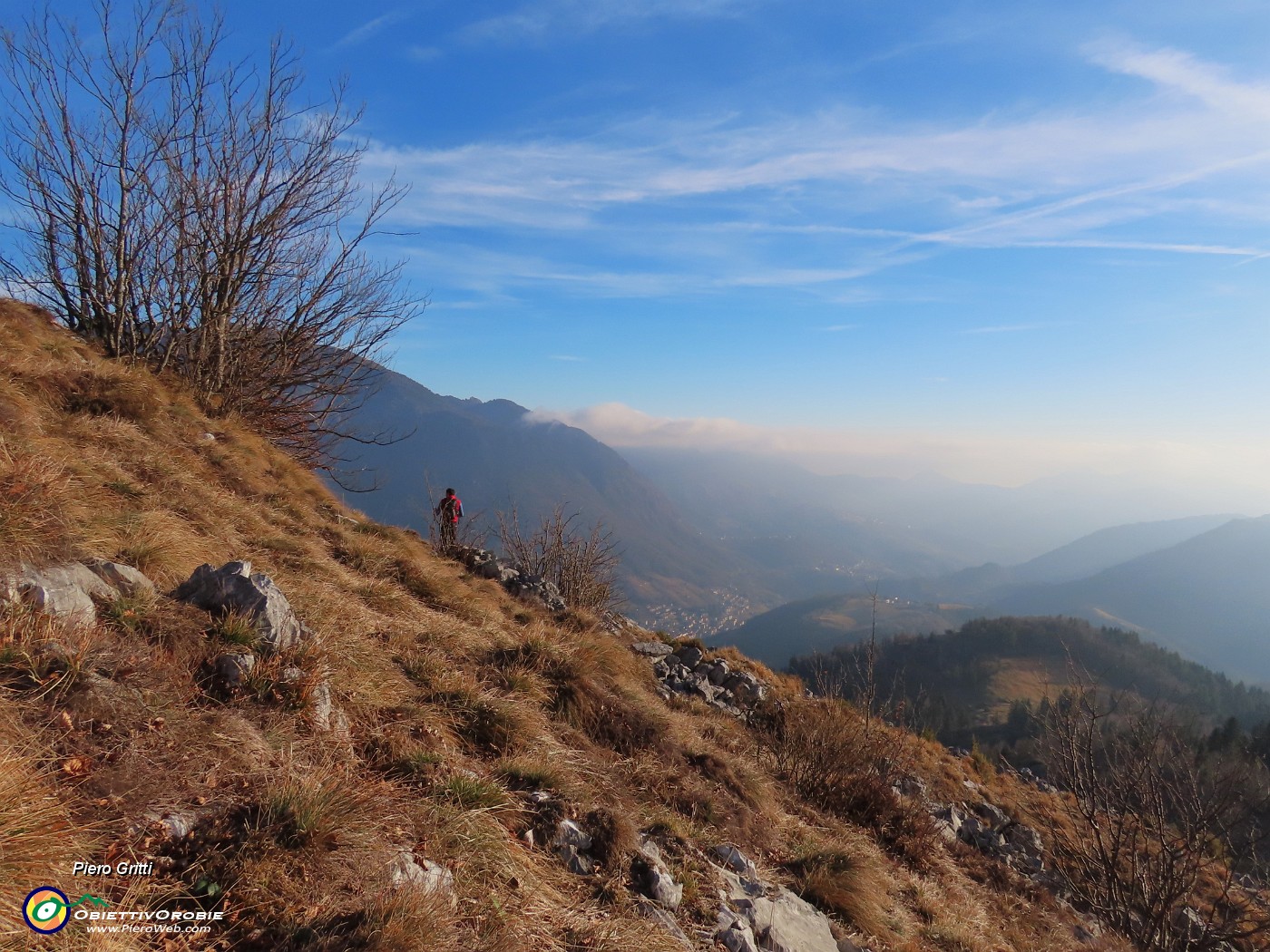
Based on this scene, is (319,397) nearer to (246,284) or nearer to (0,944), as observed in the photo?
(246,284)

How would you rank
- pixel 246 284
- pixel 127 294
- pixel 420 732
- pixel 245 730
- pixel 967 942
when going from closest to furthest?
1. pixel 245 730
2. pixel 420 732
3. pixel 967 942
4. pixel 127 294
5. pixel 246 284

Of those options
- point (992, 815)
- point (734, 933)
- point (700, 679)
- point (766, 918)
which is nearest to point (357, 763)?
point (734, 933)

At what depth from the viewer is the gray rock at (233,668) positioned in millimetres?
3639

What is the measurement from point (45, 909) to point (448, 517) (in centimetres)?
1074

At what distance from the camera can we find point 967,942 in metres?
5.44

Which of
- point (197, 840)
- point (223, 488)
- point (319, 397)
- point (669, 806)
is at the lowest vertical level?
point (669, 806)

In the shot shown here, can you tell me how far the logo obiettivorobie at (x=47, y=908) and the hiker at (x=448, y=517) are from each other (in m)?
10.0

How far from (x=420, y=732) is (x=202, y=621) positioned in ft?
5.21

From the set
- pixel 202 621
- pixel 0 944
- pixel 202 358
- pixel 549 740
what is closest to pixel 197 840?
pixel 0 944

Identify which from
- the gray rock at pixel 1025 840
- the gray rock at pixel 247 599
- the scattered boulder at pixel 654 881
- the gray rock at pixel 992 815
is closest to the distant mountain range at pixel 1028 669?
the gray rock at pixel 992 815

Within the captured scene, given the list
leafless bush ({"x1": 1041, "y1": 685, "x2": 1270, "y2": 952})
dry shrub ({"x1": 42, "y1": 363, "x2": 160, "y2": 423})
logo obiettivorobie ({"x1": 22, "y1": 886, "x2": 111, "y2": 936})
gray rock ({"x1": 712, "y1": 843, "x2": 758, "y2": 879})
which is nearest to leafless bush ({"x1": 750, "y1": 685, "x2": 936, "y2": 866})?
leafless bush ({"x1": 1041, "y1": 685, "x2": 1270, "y2": 952})

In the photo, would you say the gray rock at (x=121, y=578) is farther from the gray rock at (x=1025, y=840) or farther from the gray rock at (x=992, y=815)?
the gray rock at (x=992, y=815)

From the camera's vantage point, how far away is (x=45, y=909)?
2.03 metres


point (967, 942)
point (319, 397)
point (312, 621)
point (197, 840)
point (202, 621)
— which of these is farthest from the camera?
point (319, 397)
